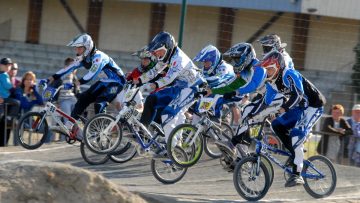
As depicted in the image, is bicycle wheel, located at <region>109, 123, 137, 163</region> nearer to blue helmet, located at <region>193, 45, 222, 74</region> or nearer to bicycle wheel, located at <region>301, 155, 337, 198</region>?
blue helmet, located at <region>193, 45, 222, 74</region>

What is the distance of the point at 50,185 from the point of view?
27.1 feet

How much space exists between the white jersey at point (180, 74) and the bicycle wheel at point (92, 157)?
1.92 metres

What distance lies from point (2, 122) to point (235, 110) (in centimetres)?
420

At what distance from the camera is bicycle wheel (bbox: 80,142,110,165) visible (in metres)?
14.3

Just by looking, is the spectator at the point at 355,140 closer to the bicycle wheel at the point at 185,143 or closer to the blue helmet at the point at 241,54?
the blue helmet at the point at 241,54

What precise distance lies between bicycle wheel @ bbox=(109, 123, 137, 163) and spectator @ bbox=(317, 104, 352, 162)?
11.5 ft

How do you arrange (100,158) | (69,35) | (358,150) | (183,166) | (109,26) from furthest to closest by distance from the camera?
(69,35), (109,26), (358,150), (100,158), (183,166)

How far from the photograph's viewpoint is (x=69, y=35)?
993 inches

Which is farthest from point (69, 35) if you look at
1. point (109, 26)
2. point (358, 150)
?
point (358, 150)

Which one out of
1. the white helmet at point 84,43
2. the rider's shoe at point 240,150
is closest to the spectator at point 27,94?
the white helmet at point 84,43

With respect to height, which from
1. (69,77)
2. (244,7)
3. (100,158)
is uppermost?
(244,7)

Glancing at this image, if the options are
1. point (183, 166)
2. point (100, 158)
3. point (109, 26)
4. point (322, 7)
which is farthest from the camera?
point (109, 26)

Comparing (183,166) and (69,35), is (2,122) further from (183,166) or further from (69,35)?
(69,35)

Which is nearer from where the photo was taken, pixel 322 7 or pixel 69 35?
pixel 322 7
